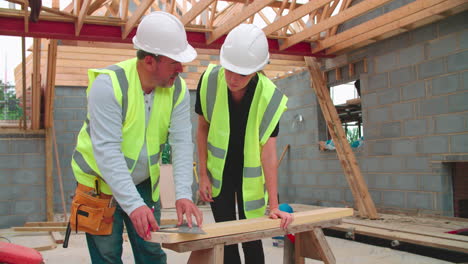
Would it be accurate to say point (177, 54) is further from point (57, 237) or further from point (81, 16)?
point (57, 237)

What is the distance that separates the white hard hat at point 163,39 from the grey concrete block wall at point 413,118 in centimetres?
427

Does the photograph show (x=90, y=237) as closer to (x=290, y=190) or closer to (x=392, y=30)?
(x=392, y=30)

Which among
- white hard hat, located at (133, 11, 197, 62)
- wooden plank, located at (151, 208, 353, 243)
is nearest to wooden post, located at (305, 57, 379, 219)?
wooden plank, located at (151, 208, 353, 243)

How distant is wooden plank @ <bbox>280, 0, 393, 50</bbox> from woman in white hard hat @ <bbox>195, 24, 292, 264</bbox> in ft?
10.1

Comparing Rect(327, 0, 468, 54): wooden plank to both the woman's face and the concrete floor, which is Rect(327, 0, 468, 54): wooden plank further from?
the woman's face

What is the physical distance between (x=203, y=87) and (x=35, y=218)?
587 cm

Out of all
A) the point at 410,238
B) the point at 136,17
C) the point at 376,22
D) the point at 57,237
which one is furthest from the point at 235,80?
the point at 57,237

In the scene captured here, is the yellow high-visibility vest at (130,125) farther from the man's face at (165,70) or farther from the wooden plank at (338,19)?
the wooden plank at (338,19)

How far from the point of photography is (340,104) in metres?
8.39

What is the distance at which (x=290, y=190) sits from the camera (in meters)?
8.20

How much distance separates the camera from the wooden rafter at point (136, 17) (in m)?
4.79

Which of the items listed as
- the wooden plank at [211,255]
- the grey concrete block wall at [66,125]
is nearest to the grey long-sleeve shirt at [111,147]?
the wooden plank at [211,255]

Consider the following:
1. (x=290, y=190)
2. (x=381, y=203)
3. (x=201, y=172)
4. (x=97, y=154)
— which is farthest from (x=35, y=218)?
(x=97, y=154)

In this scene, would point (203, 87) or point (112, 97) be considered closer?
point (112, 97)
